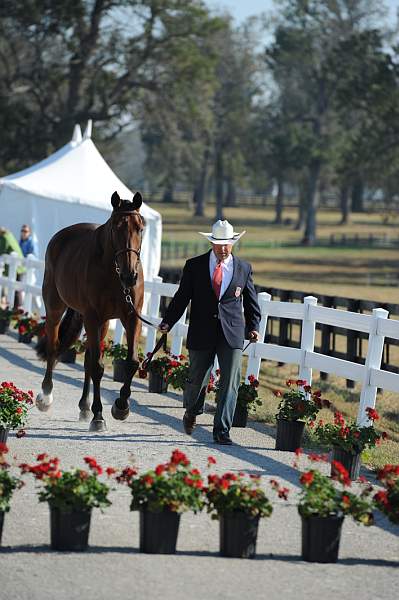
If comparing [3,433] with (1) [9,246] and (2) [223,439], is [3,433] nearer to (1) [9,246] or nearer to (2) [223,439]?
(2) [223,439]

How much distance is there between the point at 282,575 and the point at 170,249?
61253 millimetres

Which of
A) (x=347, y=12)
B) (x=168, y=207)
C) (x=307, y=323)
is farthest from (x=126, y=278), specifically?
(x=168, y=207)

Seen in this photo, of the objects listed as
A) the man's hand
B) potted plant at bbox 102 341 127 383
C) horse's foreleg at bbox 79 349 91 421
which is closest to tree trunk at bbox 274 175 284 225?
potted plant at bbox 102 341 127 383

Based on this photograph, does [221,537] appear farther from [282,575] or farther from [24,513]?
[24,513]

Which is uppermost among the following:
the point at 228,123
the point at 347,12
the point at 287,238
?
the point at 347,12

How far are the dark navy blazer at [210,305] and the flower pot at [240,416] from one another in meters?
1.61

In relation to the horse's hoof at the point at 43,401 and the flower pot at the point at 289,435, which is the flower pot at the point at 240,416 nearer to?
the flower pot at the point at 289,435

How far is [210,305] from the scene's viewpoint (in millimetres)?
11398

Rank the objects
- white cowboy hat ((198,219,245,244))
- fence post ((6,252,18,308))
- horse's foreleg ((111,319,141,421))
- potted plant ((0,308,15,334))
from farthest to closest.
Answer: fence post ((6,252,18,308)) → potted plant ((0,308,15,334)) → horse's foreleg ((111,319,141,421)) → white cowboy hat ((198,219,245,244))

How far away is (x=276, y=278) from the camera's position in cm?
5453

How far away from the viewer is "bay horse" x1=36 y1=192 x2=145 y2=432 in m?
Answer: 12.0

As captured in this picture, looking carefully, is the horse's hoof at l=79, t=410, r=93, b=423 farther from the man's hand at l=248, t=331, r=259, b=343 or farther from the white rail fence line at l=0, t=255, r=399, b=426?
the white rail fence line at l=0, t=255, r=399, b=426

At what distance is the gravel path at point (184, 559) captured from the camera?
22.9 ft

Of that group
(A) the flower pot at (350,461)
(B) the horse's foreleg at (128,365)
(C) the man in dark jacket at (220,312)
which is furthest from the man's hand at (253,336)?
(A) the flower pot at (350,461)
